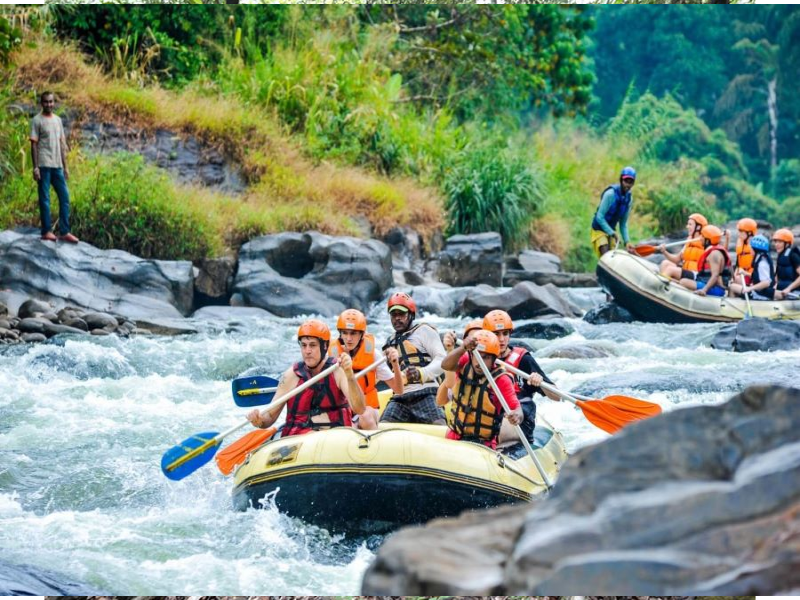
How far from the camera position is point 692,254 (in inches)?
341

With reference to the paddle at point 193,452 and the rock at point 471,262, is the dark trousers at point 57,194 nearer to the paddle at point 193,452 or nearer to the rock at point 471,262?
the rock at point 471,262

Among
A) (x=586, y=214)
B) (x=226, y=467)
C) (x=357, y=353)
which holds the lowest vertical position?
(x=586, y=214)

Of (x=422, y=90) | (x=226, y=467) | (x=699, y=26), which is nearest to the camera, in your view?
(x=226, y=467)

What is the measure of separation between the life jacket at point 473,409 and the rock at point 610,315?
4.77 meters

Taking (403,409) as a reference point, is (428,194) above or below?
below

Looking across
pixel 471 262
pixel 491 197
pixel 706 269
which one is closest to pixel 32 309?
pixel 471 262

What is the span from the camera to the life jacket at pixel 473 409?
4180 mm

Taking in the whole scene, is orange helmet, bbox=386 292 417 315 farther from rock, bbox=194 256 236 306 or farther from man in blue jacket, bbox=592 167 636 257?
man in blue jacket, bbox=592 167 636 257

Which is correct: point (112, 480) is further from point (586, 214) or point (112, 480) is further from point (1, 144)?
point (586, 214)

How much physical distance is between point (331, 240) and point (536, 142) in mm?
4475

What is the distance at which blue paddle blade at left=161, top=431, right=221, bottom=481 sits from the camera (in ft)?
13.4

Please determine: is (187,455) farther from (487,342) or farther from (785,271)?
(785,271)

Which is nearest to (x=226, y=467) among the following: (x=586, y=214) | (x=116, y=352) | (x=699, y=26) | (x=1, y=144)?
(x=116, y=352)

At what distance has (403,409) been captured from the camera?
4.75m
